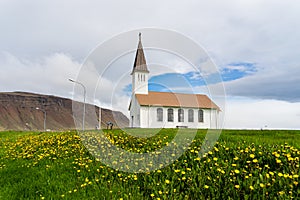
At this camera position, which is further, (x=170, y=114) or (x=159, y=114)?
(x=159, y=114)

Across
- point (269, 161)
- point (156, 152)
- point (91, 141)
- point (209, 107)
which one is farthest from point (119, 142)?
point (209, 107)

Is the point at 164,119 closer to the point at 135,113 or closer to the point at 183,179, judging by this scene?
the point at 135,113

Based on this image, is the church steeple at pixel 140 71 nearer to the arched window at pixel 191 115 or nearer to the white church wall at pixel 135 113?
the white church wall at pixel 135 113

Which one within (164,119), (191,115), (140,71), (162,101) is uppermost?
(140,71)

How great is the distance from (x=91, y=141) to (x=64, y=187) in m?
5.12

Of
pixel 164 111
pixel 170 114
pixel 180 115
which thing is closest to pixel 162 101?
pixel 164 111

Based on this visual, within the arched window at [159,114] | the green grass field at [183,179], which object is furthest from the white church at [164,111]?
the green grass field at [183,179]

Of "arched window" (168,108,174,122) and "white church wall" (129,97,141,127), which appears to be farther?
"arched window" (168,108,174,122)

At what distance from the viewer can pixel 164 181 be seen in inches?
278

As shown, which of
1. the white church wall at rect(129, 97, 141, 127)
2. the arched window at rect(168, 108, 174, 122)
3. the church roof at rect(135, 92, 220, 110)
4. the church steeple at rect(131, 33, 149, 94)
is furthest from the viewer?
the arched window at rect(168, 108, 174, 122)

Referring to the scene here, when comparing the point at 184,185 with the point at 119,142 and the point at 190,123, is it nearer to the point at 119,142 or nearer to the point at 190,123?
the point at 119,142

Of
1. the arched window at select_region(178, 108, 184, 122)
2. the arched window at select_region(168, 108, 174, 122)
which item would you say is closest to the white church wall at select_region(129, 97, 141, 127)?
the arched window at select_region(168, 108, 174, 122)

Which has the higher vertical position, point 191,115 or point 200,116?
point 191,115

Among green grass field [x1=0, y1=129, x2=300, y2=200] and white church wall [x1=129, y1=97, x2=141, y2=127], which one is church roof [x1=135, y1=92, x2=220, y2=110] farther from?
green grass field [x1=0, y1=129, x2=300, y2=200]
